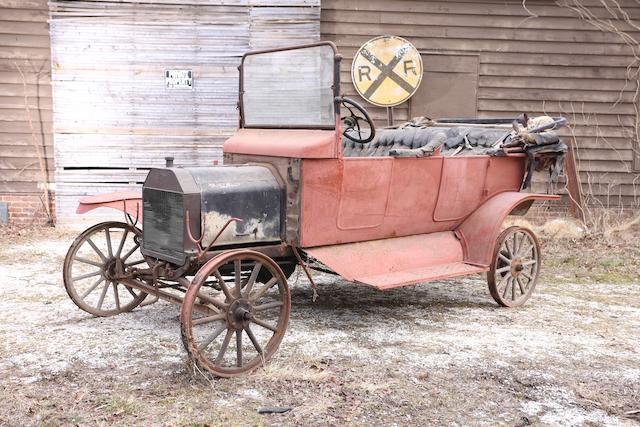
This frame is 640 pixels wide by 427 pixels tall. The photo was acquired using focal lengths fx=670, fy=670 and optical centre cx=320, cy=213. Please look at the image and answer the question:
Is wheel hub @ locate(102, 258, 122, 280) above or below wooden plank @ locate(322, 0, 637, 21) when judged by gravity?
below

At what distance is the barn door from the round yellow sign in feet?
1.04

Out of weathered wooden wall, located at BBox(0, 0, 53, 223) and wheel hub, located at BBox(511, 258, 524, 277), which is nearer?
wheel hub, located at BBox(511, 258, 524, 277)

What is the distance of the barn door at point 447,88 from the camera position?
9211 millimetres

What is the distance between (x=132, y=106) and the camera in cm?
891

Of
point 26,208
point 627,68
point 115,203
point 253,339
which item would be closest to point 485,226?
point 253,339

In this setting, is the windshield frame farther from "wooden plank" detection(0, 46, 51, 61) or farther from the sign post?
"wooden plank" detection(0, 46, 51, 61)

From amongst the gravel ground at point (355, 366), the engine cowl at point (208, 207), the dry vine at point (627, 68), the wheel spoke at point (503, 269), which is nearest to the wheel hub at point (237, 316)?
the gravel ground at point (355, 366)

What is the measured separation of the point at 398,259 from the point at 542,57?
569 cm

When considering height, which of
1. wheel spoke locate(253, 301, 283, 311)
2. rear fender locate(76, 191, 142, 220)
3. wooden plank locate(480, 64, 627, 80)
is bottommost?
wheel spoke locate(253, 301, 283, 311)

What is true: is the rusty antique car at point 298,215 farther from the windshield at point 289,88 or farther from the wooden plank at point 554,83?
the wooden plank at point 554,83

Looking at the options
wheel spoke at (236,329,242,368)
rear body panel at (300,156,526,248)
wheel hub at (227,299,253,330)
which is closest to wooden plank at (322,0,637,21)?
rear body panel at (300,156,526,248)

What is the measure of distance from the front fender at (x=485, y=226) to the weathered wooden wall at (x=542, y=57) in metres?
3.97

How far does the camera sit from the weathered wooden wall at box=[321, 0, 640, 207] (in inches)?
361

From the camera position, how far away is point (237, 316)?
3816 millimetres
